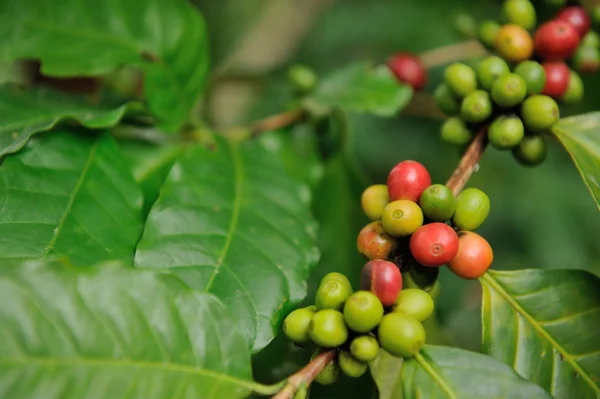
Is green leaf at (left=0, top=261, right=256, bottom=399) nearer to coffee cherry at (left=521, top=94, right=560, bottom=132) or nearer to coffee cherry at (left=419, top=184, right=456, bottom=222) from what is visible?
coffee cherry at (left=419, top=184, right=456, bottom=222)

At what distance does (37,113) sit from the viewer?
101 cm

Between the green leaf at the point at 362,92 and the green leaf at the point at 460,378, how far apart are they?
55 cm

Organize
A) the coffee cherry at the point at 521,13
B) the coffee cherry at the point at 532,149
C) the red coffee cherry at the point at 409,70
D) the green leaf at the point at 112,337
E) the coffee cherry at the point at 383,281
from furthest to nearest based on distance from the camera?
the red coffee cherry at the point at 409,70 → the coffee cherry at the point at 521,13 → the coffee cherry at the point at 532,149 → the coffee cherry at the point at 383,281 → the green leaf at the point at 112,337

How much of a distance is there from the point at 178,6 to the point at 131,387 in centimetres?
84

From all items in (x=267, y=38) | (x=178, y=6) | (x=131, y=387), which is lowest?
(x=267, y=38)

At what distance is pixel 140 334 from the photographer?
0.64 meters

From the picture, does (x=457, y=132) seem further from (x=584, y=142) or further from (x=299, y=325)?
(x=299, y=325)

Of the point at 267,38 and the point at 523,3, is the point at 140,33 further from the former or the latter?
the point at 267,38

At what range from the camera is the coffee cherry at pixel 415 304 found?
70cm

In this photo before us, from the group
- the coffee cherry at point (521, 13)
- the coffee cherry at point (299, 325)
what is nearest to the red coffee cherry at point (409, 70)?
the coffee cherry at point (521, 13)

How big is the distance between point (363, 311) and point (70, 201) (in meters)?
0.49

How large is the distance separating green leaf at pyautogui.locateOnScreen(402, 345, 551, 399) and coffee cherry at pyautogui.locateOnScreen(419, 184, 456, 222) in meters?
0.17

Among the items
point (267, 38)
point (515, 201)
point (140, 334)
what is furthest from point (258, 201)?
point (267, 38)

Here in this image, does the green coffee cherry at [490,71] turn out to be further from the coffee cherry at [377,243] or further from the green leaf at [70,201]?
the green leaf at [70,201]
